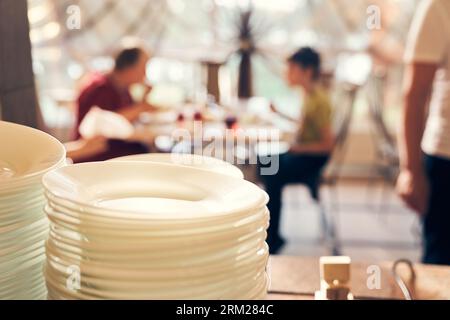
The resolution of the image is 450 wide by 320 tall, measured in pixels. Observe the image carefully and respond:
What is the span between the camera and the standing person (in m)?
1.89

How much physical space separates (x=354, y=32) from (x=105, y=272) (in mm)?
5830

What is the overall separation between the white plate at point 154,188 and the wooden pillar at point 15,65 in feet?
1.09

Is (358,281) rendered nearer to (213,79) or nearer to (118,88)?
(118,88)

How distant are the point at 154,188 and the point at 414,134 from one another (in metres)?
1.47

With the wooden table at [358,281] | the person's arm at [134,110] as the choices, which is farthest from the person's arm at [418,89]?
the person's arm at [134,110]

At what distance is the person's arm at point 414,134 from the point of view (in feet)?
6.42

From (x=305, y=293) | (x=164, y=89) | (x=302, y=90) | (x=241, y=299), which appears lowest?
(x=164, y=89)

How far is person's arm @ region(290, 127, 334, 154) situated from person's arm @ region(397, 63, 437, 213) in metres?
1.79

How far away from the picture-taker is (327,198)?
5.34 meters

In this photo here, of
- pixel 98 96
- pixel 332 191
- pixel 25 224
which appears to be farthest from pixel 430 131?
pixel 332 191

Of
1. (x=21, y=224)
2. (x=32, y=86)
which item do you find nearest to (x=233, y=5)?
(x=32, y=86)

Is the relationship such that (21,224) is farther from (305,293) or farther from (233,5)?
(233,5)

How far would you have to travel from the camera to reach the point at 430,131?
1999 millimetres
